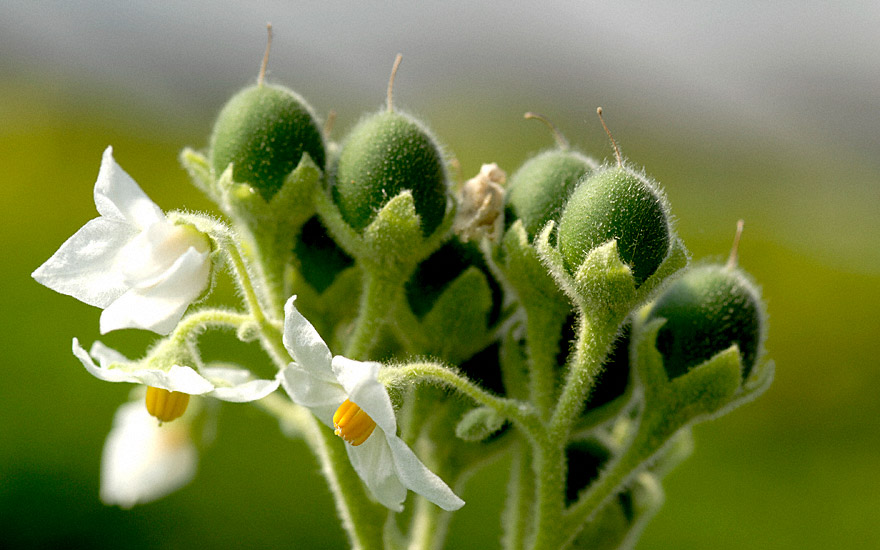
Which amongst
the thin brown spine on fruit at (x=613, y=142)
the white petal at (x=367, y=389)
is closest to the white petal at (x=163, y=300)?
the white petal at (x=367, y=389)

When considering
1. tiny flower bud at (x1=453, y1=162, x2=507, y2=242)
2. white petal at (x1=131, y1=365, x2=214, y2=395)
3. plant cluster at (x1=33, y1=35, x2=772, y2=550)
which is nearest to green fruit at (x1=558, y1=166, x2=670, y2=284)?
plant cluster at (x1=33, y1=35, x2=772, y2=550)

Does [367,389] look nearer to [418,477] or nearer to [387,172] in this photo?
[418,477]

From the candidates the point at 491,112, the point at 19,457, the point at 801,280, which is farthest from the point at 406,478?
the point at 491,112

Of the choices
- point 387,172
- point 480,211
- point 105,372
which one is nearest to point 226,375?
point 105,372

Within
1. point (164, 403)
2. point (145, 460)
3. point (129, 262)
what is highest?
point (129, 262)

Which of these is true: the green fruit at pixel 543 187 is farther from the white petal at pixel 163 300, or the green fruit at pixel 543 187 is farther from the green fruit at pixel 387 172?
the white petal at pixel 163 300

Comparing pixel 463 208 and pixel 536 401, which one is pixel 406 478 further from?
pixel 463 208
